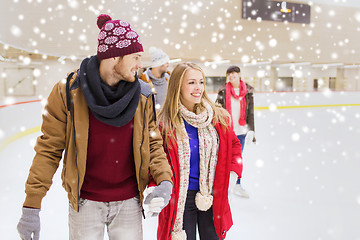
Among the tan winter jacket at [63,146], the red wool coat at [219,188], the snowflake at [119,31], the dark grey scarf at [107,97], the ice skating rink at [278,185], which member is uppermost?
the snowflake at [119,31]

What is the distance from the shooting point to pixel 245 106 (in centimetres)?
304

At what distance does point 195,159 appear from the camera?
150cm

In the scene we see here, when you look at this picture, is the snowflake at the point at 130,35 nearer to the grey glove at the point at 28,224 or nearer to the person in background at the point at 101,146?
the person in background at the point at 101,146

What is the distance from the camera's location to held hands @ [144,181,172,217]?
112 centimetres

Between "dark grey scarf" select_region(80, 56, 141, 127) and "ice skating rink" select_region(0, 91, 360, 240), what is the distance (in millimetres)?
1447

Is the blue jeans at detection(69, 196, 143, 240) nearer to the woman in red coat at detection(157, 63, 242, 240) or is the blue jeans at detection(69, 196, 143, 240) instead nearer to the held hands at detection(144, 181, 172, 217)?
the held hands at detection(144, 181, 172, 217)

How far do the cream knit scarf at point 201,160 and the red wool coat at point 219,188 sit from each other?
0.9 inches

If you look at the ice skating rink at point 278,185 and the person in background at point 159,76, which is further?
the person in background at point 159,76

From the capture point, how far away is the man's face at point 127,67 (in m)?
1.11

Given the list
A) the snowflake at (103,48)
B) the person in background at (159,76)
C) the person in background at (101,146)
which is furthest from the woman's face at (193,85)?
the person in background at (159,76)

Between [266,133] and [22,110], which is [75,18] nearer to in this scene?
[22,110]

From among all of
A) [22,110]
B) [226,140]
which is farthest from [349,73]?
[226,140]

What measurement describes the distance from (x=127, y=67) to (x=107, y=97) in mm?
127

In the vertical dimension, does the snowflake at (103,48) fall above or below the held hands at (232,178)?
above
